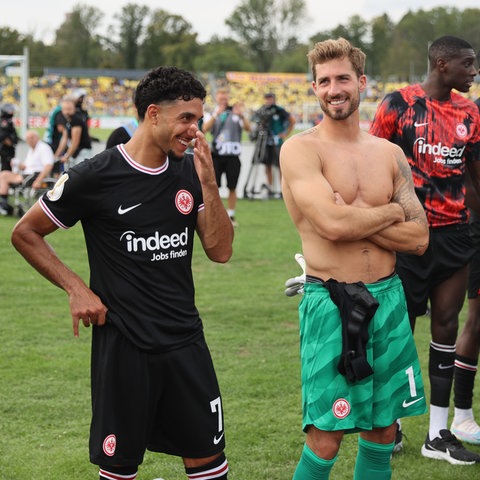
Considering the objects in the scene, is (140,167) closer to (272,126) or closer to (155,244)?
(155,244)

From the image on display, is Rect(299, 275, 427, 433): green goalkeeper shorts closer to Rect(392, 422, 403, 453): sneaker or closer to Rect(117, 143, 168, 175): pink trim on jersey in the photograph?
Rect(117, 143, 168, 175): pink trim on jersey

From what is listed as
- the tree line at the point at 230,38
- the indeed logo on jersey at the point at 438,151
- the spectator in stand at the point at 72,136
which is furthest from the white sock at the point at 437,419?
the tree line at the point at 230,38

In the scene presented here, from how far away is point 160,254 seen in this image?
348 centimetres

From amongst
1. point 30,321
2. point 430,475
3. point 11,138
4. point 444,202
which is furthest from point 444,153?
point 11,138

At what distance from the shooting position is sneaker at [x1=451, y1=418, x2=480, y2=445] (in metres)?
5.37

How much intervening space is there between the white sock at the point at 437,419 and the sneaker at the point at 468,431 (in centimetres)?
30

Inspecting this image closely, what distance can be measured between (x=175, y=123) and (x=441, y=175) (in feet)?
6.64

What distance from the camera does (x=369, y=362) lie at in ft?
12.2

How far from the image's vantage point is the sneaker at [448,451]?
5047mm

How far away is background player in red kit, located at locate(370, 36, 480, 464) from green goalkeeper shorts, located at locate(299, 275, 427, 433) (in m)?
1.15

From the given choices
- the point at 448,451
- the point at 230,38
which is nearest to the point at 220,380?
the point at 448,451

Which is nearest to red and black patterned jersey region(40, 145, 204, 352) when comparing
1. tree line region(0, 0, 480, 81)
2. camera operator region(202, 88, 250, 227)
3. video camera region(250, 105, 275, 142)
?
camera operator region(202, 88, 250, 227)

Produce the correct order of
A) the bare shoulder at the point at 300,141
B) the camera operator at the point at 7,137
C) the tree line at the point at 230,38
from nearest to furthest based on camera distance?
1. the bare shoulder at the point at 300,141
2. the camera operator at the point at 7,137
3. the tree line at the point at 230,38

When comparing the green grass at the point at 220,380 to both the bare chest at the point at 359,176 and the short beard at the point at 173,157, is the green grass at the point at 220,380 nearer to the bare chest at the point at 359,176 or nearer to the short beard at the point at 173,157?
the bare chest at the point at 359,176
